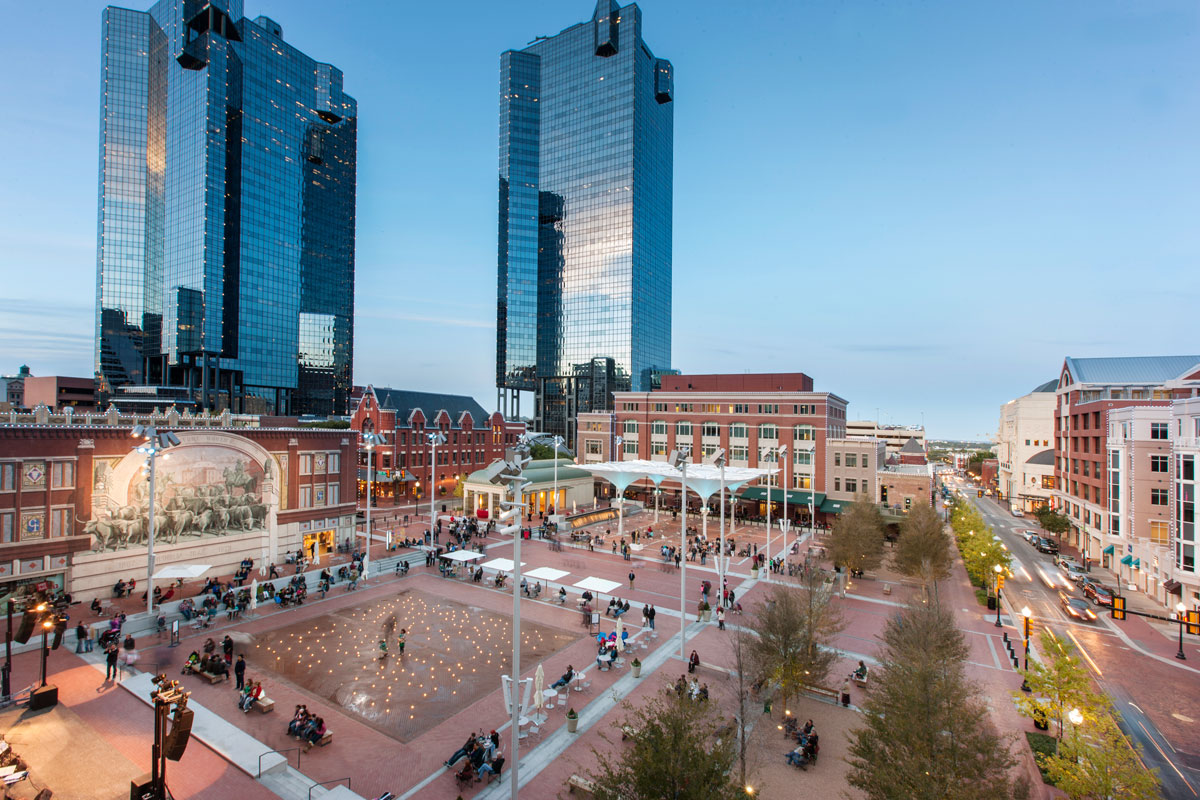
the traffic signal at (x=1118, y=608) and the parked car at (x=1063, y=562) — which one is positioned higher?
the traffic signal at (x=1118, y=608)

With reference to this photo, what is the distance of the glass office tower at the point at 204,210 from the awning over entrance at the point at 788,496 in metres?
113

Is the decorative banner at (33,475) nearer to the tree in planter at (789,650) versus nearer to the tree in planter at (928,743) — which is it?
the tree in planter at (789,650)

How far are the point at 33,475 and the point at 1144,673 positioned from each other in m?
A: 56.1

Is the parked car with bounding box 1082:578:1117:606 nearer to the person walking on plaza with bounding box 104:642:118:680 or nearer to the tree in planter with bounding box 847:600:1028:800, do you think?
the tree in planter with bounding box 847:600:1028:800

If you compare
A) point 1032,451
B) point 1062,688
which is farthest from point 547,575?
point 1032,451

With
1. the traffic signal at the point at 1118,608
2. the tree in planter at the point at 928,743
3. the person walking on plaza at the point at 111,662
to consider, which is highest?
the tree in planter at the point at 928,743

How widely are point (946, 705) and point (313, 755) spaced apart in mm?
18485

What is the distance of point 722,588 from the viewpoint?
106 ft

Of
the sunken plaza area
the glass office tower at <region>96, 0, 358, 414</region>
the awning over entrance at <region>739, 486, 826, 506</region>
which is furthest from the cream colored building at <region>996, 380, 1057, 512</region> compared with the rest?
the glass office tower at <region>96, 0, 358, 414</region>

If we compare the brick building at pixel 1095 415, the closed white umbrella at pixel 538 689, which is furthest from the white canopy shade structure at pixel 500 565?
the brick building at pixel 1095 415

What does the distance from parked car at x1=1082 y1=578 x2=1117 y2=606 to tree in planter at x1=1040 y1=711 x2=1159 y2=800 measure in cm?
2819

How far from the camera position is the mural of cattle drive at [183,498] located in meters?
30.0

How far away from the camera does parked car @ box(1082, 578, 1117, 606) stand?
35156 mm

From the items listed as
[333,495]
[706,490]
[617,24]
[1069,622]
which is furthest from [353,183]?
[1069,622]
